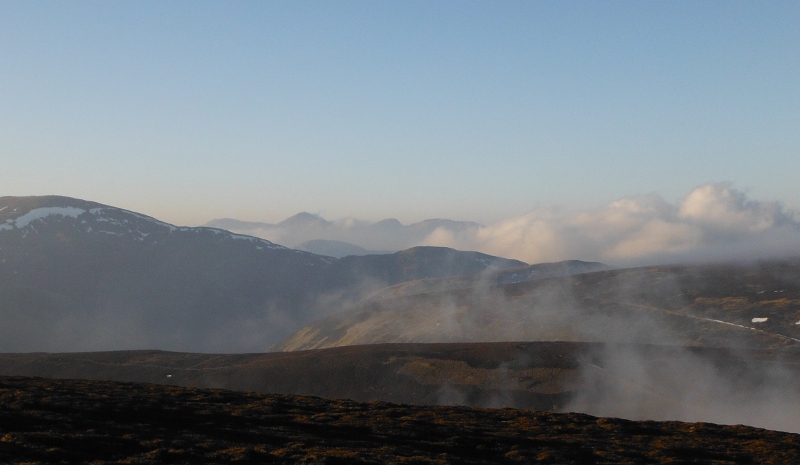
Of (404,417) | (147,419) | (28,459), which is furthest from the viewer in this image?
(404,417)

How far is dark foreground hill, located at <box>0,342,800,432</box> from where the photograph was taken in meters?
103

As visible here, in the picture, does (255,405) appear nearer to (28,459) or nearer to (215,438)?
(215,438)

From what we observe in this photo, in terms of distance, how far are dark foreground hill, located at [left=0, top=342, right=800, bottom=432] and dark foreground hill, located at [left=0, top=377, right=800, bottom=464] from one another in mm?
33630

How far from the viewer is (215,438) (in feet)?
141

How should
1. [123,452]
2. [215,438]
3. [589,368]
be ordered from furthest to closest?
[589,368] → [215,438] → [123,452]

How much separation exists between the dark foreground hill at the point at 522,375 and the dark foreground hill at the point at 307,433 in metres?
33.6

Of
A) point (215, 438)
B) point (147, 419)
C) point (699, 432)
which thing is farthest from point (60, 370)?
point (699, 432)

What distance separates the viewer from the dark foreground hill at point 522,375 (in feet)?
338

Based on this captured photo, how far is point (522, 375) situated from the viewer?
11419 cm

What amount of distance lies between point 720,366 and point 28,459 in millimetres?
123361

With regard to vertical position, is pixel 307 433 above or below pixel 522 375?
below

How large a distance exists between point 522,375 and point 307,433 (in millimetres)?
73212

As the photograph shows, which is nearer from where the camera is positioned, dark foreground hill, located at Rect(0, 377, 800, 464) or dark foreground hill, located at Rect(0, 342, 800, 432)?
dark foreground hill, located at Rect(0, 377, 800, 464)

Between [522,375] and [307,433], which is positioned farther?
[522,375]
